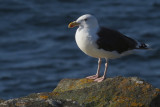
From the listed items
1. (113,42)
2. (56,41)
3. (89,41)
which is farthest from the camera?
(56,41)

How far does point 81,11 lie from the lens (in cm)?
2223

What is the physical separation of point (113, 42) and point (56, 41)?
10.6m

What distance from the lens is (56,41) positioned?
63.2 ft

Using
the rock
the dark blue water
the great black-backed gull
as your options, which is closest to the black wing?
the great black-backed gull

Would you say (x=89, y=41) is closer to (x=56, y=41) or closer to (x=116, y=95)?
(x=116, y=95)

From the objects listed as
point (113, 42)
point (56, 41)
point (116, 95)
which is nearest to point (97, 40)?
point (113, 42)

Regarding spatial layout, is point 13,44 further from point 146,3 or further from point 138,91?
point 138,91

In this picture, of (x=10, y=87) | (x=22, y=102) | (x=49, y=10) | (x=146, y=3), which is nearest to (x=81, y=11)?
(x=49, y=10)

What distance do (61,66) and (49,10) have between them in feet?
19.6

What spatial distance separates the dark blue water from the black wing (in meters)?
6.35

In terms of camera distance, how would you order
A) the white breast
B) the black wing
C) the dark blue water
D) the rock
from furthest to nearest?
the dark blue water, the black wing, the white breast, the rock

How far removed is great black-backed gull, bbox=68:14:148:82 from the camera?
8.39 meters

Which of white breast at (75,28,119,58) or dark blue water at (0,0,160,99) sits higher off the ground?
white breast at (75,28,119,58)

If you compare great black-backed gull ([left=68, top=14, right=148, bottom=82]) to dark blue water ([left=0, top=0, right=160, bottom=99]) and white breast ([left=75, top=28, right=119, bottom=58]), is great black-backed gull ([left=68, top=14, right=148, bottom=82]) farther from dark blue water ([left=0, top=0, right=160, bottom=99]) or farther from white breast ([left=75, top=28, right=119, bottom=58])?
dark blue water ([left=0, top=0, right=160, bottom=99])
